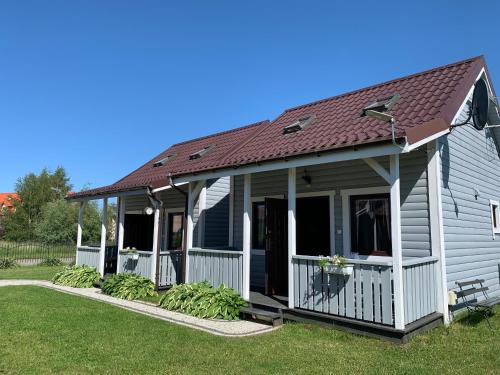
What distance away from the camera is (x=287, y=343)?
548 cm

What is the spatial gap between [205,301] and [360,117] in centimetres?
517

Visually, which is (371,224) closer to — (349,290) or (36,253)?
(349,290)

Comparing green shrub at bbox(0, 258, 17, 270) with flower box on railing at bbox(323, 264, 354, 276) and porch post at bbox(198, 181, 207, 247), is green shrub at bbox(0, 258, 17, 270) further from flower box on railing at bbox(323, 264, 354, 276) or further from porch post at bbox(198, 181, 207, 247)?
flower box on railing at bbox(323, 264, 354, 276)

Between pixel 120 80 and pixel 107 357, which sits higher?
pixel 120 80

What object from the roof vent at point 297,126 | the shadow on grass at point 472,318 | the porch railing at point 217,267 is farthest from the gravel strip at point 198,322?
the roof vent at point 297,126

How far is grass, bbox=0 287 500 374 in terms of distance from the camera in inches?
175

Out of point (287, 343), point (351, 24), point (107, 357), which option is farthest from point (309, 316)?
point (351, 24)

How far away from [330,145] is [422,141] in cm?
143

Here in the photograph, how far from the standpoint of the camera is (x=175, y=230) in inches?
518

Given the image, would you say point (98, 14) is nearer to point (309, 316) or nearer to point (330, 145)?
point (330, 145)

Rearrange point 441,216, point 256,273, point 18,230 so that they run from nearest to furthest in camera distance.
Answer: point 441,216
point 256,273
point 18,230

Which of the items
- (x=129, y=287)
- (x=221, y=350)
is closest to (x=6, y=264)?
(x=129, y=287)

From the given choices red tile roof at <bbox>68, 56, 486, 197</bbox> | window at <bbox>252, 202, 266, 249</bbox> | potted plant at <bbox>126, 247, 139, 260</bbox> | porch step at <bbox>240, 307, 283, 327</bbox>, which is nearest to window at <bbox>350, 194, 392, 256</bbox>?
red tile roof at <bbox>68, 56, 486, 197</bbox>

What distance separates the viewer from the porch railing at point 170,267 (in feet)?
33.9
